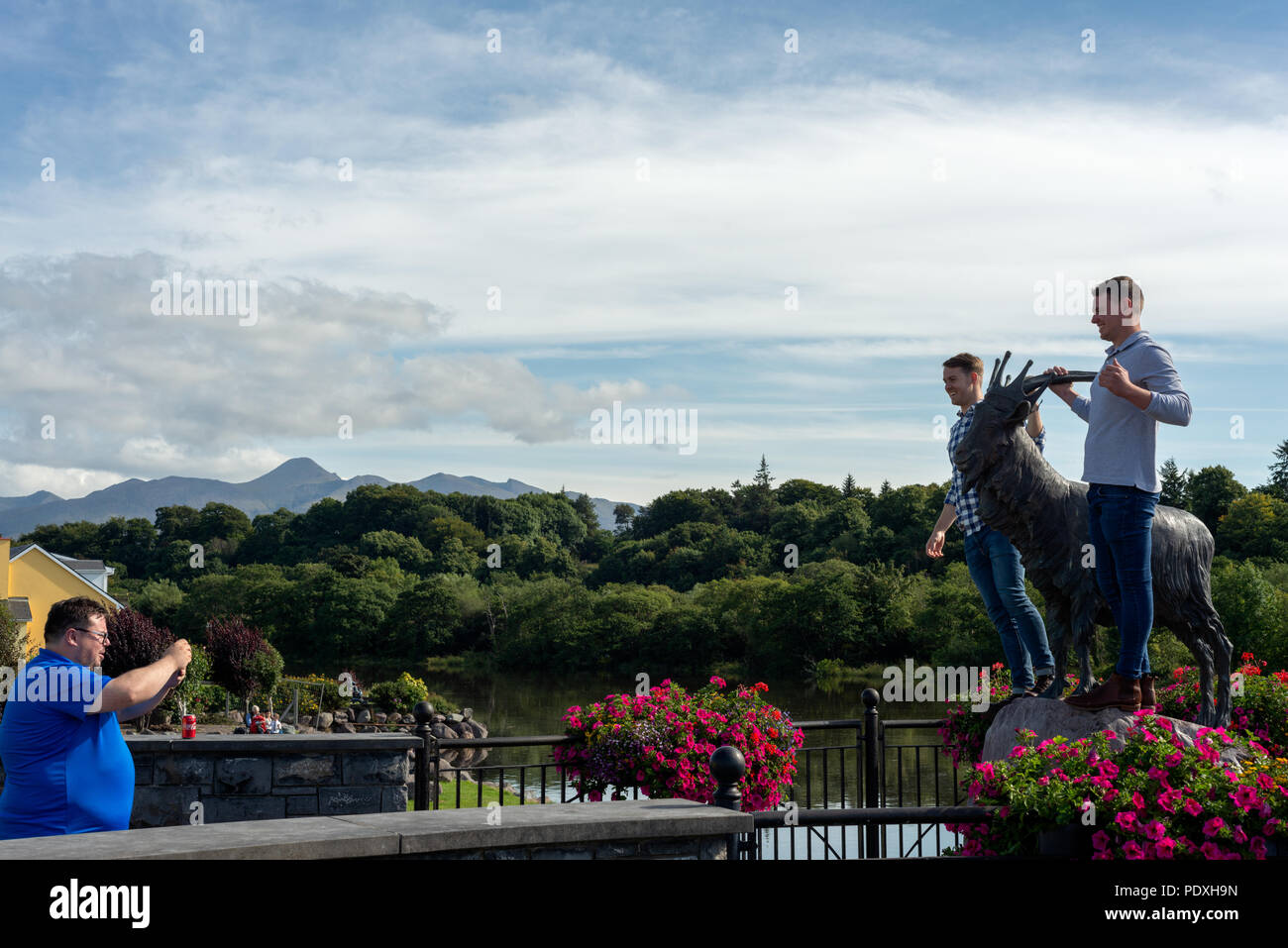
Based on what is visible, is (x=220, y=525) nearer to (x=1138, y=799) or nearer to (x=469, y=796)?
(x=469, y=796)

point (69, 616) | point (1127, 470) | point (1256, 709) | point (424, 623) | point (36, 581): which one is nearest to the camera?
point (69, 616)

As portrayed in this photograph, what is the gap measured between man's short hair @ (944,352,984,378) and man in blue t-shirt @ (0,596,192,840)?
15.6 ft

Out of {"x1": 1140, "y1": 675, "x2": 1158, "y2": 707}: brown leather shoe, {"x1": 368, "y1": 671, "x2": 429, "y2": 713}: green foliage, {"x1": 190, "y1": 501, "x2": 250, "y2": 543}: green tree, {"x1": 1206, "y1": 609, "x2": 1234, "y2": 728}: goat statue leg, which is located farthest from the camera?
{"x1": 190, "y1": 501, "x2": 250, "y2": 543}: green tree

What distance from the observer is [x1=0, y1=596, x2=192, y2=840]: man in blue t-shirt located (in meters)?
3.75

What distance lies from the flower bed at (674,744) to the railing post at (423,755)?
2.58 feet

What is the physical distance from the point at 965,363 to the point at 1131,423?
140 cm

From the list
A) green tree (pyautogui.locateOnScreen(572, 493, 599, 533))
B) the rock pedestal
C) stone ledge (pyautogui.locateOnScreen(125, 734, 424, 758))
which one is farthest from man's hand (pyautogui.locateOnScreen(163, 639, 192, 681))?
green tree (pyautogui.locateOnScreen(572, 493, 599, 533))

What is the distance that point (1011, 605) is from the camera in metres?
6.59

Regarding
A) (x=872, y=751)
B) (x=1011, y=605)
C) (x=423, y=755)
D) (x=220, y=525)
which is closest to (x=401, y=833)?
(x=423, y=755)

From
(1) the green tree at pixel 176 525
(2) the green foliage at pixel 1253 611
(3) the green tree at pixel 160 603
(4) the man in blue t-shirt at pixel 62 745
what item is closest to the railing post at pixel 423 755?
(4) the man in blue t-shirt at pixel 62 745

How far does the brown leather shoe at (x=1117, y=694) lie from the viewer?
18.6ft

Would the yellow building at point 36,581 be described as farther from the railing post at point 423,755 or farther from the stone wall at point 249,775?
the railing post at point 423,755

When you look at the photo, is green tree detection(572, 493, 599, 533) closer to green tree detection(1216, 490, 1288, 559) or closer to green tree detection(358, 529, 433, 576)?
green tree detection(358, 529, 433, 576)

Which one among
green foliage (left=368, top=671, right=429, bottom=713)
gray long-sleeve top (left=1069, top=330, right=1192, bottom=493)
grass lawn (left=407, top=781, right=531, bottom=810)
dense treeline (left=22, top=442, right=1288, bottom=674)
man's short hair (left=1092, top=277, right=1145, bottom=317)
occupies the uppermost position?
man's short hair (left=1092, top=277, right=1145, bottom=317)
